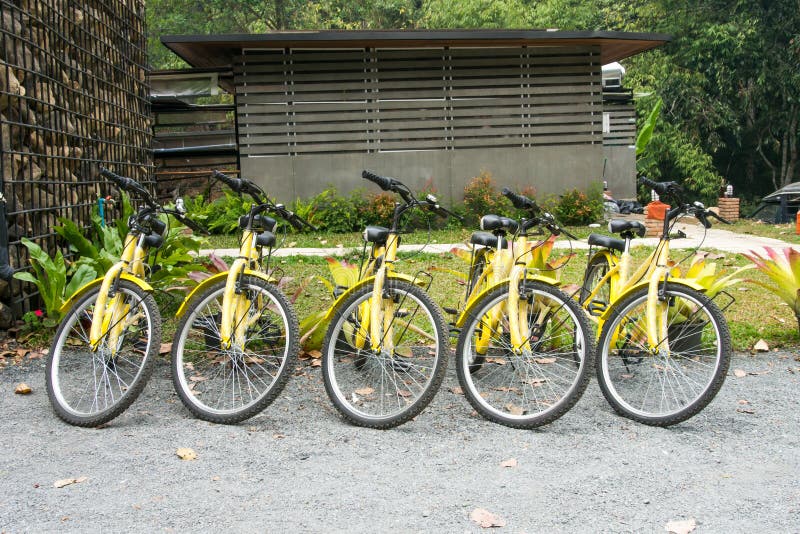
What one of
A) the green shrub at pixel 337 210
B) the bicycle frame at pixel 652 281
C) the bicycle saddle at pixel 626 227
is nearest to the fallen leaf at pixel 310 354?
the bicycle frame at pixel 652 281

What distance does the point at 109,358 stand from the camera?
15.3 ft

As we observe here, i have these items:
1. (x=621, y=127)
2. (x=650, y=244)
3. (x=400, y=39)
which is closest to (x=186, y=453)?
(x=650, y=244)

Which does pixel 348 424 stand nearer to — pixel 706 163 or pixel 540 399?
pixel 540 399

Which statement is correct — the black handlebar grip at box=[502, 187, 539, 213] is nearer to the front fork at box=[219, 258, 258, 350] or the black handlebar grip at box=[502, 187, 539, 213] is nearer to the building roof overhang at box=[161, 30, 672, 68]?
the front fork at box=[219, 258, 258, 350]

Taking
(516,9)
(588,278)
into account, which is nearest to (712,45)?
(516,9)

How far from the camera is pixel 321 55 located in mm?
14039

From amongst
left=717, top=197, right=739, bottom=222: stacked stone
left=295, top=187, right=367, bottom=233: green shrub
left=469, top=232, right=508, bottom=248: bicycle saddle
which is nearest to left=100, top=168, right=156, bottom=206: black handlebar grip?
left=469, top=232, right=508, bottom=248: bicycle saddle

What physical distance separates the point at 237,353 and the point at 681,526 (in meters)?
2.40

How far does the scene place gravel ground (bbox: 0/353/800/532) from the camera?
3273 mm

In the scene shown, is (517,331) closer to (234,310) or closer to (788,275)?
(234,310)

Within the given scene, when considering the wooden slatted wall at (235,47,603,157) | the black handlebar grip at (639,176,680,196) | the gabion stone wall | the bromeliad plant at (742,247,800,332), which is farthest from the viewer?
the wooden slatted wall at (235,47,603,157)

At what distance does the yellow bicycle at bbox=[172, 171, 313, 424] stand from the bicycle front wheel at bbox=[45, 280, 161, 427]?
182mm

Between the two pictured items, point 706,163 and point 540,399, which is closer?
point 540,399

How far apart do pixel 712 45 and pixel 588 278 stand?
21.8m
